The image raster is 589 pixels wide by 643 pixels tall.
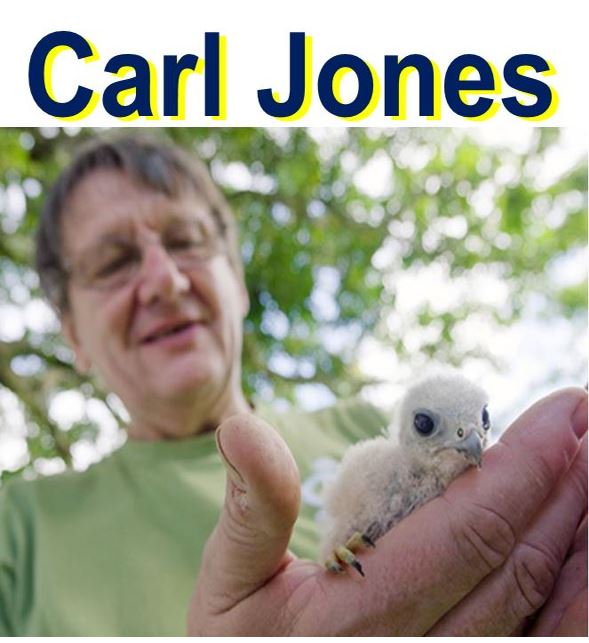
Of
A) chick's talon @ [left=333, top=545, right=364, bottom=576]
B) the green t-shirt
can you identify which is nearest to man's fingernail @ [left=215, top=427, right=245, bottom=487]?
chick's talon @ [left=333, top=545, right=364, bottom=576]

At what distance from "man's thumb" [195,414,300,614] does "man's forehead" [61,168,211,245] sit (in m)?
1.66

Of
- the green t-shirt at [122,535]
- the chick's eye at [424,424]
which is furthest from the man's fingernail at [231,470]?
the green t-shirt at [122,535]

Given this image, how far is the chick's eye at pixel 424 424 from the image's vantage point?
1.64 meters

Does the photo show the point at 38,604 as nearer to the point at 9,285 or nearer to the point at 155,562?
the point at 155,562

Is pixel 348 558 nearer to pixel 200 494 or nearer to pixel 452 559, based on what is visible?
pixel 452 559

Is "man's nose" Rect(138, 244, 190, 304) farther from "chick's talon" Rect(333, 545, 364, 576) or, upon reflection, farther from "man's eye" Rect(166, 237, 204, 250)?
"chick's talon" Rect(333, 545, 364, 576)

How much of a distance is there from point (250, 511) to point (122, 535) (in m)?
1.30

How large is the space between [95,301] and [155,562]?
1034mm

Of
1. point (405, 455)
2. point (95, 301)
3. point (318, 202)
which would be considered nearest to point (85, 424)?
point (318, 202)

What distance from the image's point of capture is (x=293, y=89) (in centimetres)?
298

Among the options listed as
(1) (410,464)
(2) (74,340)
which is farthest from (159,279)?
(1) (410,464)

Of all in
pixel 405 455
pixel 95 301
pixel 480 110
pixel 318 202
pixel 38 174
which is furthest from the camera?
pixel 318 202

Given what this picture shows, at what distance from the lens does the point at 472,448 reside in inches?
61.1

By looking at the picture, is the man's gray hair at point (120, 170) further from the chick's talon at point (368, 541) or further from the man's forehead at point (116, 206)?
the chick's talon at point (368, 541)
